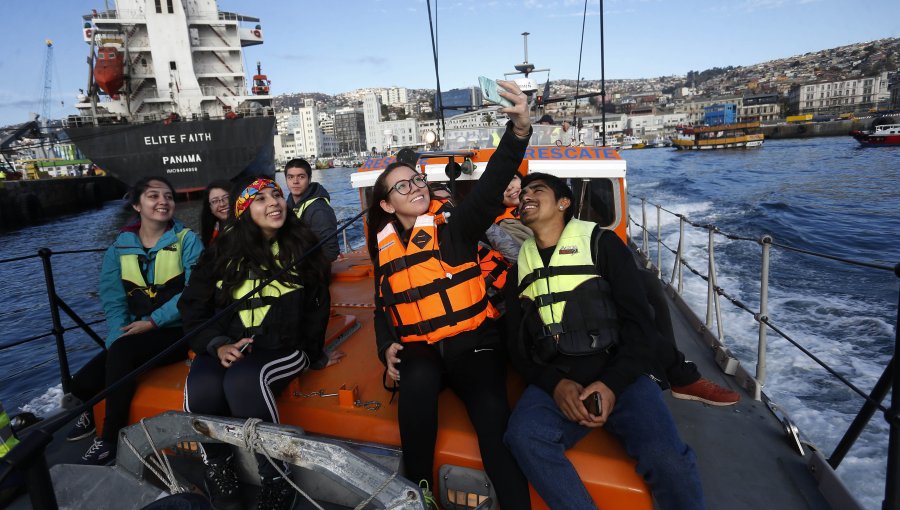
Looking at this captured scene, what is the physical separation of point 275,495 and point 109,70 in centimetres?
3517

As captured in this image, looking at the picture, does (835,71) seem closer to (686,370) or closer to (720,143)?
(720,143)

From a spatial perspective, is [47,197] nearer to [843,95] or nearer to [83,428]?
[83,428]

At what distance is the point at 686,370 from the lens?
280cm

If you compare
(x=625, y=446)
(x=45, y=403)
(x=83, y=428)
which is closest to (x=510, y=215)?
(x=625, y=446)

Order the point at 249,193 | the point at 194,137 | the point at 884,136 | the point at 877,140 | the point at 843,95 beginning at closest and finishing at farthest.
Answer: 1. the point at 249,193
2. the point at 194,137
3. the point at 884,136
4. the point at 877,140
5. the point at 843,95

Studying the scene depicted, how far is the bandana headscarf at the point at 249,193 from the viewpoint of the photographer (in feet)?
8.83

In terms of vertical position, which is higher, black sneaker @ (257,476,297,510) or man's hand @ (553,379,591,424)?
man's hand @ (553,379,591,424)

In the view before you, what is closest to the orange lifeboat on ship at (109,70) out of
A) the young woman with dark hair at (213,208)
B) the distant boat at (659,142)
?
the young woman with dark hair at (213,208)

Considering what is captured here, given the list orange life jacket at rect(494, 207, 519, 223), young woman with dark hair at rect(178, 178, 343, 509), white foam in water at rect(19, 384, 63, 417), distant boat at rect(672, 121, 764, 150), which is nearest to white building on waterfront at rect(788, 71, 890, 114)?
distant boat at rect(672, 121, 764, 150)

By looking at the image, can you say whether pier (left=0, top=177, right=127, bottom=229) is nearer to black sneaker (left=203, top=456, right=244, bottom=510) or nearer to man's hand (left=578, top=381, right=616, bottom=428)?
black sneaker (left=203, top=456, right=244, bottom=510)

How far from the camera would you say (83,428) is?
309 centimetres

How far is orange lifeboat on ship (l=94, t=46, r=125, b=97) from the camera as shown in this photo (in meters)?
28.5

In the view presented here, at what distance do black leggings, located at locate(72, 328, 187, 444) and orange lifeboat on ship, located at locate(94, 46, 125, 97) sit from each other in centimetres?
3316

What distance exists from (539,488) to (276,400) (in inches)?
58.9
